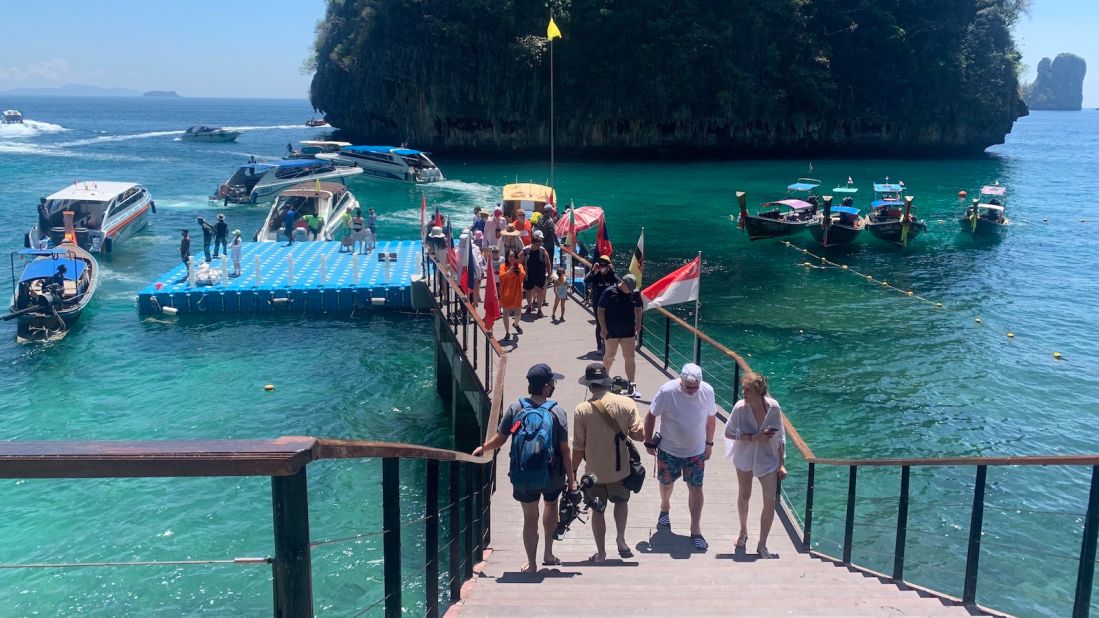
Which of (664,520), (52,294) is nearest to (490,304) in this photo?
(664,520)

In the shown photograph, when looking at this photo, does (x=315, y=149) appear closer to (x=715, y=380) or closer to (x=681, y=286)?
(x=715, y=380)

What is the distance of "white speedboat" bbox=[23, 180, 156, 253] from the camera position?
30.3 meters

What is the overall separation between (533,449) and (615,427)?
36.5 inches

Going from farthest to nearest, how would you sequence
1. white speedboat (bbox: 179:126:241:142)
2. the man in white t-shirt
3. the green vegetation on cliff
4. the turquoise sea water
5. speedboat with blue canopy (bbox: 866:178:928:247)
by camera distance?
1. white speedboat (bbox: 179:126:241:142)
2. the green vegetation on cliff
3. speedboat with blue canopy (bbox: 866:178:928:247)
4. the turquoise sea water
5. the man in white t-shirt

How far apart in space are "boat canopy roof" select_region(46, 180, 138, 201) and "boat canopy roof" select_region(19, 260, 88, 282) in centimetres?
977

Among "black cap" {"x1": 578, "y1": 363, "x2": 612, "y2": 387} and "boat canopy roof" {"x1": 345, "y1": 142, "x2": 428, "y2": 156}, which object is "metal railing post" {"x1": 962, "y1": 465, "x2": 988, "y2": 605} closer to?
"black cap" {"x1": 578, "y1": 363, "x2": 612, "y2": 387}

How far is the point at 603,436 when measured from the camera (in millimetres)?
6801

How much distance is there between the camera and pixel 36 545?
37.1 feet

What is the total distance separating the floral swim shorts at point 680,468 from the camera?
7.41m

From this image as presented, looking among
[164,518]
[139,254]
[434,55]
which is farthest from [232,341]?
[434,55]

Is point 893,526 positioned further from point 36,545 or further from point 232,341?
point 232,341

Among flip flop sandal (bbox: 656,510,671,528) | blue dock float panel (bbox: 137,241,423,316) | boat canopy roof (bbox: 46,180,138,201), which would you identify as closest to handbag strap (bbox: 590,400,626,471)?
flip flop sandal (bbox: 656,510,671,528)

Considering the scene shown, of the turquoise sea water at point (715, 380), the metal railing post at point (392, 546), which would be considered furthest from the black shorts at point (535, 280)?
Result: the metal railing post at point (392, 546)

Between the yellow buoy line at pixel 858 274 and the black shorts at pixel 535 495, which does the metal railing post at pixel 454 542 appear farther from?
the yellow buoy line at pixel 858 274
